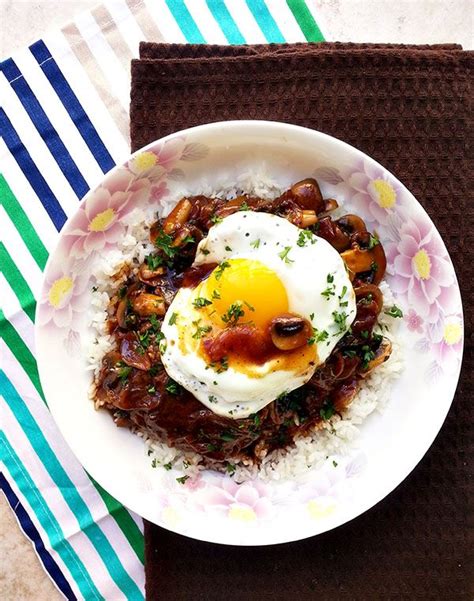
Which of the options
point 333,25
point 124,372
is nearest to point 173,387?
point 124,372

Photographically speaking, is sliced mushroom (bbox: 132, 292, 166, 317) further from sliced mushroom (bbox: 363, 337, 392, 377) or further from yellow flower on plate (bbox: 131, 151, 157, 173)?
sliced mushroom (bbox: 363, 337, 392, 377)

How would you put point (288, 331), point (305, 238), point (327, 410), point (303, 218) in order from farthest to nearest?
1. point (327, 410)
2. point (303, 218)
3. point (305, 238)
4. point (288, 331)

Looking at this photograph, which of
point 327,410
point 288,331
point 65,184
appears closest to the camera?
point 288,331

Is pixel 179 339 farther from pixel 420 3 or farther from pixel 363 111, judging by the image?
pixel 420 3

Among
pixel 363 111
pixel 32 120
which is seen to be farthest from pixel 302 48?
pixel 32 120

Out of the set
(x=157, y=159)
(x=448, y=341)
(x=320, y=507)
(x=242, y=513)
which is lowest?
(x=320, y=507)

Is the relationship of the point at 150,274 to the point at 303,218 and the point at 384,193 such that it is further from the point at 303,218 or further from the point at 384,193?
the point at 384,193
